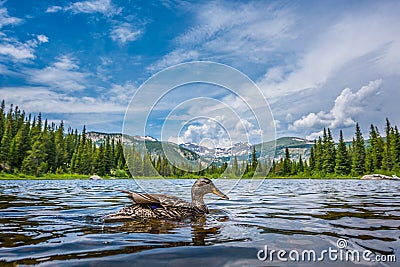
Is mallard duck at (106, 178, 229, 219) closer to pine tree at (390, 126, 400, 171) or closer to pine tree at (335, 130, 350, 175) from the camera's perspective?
pine tree at (390, 126, 400, 171)

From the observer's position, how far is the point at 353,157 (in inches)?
4262

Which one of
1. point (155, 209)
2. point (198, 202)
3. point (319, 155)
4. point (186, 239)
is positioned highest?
point (319, 155)

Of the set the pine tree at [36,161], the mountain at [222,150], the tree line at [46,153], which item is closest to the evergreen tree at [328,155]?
the tree line at [46,153]

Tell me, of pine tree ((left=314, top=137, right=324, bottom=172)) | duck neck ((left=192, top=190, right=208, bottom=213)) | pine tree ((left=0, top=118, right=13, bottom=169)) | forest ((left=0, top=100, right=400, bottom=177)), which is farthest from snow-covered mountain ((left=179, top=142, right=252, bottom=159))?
pine tree ((left=314, top=137, right=324, bottom=172))

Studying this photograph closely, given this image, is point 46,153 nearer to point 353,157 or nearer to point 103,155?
point 103,155

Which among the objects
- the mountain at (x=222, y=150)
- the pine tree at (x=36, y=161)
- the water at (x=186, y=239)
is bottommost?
the water at (x=186, y=239)

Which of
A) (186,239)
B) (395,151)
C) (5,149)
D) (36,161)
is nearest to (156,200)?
(186,239)

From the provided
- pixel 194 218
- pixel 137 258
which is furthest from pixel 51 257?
pixel 194 218

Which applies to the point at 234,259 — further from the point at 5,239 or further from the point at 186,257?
the point at 5,239

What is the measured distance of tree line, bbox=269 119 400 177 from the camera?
3738 inches

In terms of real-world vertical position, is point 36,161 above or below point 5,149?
below

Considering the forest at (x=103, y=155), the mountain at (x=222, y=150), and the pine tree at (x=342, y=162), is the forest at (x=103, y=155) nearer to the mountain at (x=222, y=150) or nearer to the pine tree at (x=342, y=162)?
the pine tree at (x=342, y=162)

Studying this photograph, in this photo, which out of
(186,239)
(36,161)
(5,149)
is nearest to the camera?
(186,239)

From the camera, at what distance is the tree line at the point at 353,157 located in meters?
94.9
